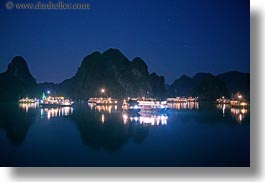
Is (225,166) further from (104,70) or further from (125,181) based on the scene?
(104,70)

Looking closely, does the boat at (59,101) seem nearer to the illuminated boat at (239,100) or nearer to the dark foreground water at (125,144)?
the dark foreground water at (125,144)

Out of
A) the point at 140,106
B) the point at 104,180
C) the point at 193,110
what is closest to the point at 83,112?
the point at 140,106

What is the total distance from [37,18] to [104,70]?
3066 mm

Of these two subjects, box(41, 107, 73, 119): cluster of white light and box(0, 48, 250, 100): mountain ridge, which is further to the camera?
box(41, 107, 73, 119): cluster of white light

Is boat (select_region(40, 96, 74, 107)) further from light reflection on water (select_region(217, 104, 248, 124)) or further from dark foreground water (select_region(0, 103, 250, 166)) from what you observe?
light reflection on water (select_region(217, 104, 248, 124))

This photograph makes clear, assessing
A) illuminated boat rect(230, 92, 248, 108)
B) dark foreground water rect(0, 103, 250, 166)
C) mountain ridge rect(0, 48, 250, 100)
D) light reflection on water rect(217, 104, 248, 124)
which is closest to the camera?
dark foreground water rect(0, 103, 250, 166)

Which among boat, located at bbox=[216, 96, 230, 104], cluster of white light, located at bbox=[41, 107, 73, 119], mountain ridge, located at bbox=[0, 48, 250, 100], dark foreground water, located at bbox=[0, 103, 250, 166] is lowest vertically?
dark foreground water, located at bbox=[0, 103, 250, 166]

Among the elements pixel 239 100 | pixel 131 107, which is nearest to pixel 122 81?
pixel 131 107

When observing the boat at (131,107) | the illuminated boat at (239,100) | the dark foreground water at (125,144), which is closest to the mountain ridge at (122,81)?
the illuminated boat at (239,100)

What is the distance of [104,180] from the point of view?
4906 mm

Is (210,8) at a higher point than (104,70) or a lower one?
higher

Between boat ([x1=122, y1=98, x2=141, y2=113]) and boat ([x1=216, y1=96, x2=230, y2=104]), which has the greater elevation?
boat ([x1=216, y1=96, x2=230, y2=104])

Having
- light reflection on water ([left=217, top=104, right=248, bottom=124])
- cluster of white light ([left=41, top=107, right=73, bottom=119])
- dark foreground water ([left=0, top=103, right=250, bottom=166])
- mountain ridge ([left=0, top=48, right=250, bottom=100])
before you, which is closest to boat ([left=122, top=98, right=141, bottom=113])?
mountain ridge ([left=0, top=48, right=250, bottom=100])

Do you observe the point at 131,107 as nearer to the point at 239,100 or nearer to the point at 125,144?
the point at 125,144
